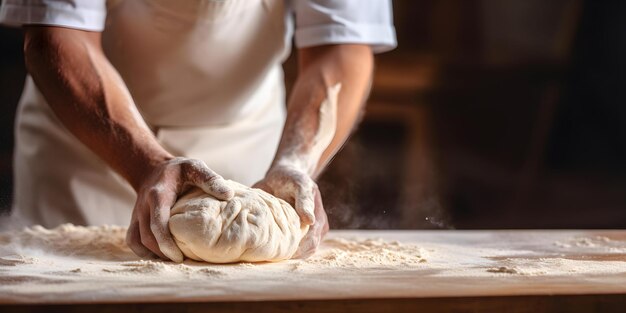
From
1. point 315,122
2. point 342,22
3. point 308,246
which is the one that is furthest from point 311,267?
point 342,22

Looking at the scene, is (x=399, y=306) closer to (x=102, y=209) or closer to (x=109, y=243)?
(x=109, y=243)

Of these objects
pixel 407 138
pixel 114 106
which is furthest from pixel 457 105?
pixel 114 106

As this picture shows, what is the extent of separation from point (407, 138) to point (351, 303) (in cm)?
263

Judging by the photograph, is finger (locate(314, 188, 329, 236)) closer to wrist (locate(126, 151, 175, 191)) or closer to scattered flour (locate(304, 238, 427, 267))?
scattered flour (locate(304, 238, 427, 267))

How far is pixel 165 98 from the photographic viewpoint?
1887mm

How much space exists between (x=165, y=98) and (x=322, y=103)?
0.41 metres

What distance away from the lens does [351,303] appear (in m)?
0.98

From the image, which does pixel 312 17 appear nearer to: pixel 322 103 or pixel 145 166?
pixel 322 103

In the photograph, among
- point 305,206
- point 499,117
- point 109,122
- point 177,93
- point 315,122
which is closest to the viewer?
point 305,206

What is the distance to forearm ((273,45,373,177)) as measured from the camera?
1600mm

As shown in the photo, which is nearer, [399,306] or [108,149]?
[399,306]

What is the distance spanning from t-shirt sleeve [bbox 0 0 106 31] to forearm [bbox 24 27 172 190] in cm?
2

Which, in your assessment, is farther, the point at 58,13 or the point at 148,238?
the point at 58,13

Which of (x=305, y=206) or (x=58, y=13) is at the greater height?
(x=58, y=13)
